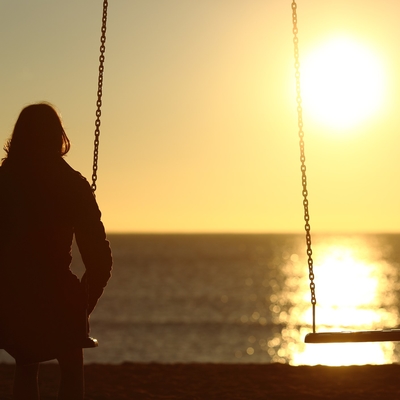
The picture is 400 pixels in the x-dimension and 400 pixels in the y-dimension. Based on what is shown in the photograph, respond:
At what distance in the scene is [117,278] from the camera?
78438 mm

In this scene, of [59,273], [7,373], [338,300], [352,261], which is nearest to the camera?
[59,273]

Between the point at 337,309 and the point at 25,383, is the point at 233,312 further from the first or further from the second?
the point at 25,383

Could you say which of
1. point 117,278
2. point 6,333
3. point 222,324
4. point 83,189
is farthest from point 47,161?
point 117,278

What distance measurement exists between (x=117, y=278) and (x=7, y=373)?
70.1 m

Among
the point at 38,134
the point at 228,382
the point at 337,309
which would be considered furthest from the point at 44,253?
the point at 337,309

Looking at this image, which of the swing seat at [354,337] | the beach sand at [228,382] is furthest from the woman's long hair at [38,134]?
the beach sand at [228,382]

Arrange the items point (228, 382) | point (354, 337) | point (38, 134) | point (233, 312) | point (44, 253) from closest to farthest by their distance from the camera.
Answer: point (44, 253), point (38, 134), point (354, 337), point (228, 382), point (233, 312)

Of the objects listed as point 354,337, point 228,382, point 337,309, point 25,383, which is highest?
point 337,309

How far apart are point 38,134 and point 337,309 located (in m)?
61.0

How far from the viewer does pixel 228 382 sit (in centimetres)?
816

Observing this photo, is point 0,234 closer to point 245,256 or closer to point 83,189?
point 83,189

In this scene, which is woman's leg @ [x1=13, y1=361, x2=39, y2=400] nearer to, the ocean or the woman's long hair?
the woman's long hair

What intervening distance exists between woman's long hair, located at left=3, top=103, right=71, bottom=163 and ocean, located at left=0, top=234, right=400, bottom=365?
2524cm

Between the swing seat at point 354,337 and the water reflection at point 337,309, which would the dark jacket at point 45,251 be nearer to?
the swing seat at point 354,337
